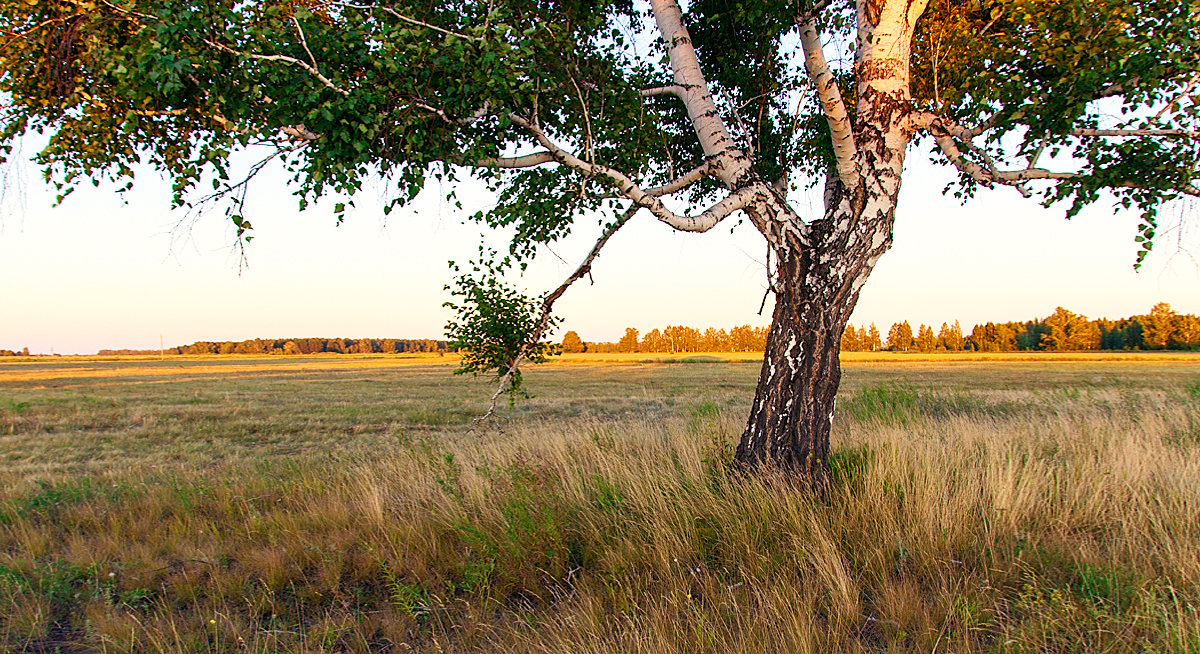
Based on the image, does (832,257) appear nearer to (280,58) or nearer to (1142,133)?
(1142,133)

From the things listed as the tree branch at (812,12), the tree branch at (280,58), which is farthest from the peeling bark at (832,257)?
the tree branch at (280,58)

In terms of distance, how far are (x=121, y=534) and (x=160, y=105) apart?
3.67 m

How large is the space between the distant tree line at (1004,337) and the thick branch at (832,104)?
70.9 metres

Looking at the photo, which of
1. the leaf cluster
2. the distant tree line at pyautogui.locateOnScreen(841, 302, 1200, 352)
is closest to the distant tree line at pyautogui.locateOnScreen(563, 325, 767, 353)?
the distant tree line at pyautogui.locateOnScreen(841, 302, 1200, 352)

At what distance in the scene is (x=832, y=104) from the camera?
471 centimetres

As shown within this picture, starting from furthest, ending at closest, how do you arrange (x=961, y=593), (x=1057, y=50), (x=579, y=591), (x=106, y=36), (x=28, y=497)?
(x=28, y=497) → (x=1057, y=50) → (x=106, y=36) → (x=579, y=591) → (x=961, y=593)

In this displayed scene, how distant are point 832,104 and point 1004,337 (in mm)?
146244

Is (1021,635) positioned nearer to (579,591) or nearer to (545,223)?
(579,591)

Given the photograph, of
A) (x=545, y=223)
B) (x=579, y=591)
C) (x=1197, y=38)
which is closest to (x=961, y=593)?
(x=579, y=591)

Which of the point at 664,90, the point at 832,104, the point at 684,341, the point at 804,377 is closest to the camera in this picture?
the point at 832,104

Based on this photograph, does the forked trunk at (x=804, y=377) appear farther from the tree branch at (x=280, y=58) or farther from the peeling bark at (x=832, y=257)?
the tree branch at (x=280, y=58)

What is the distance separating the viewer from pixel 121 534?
Answer: 496 centimetres

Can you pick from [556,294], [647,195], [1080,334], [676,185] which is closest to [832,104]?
[676,185]

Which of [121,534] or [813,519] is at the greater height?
[813,519]
